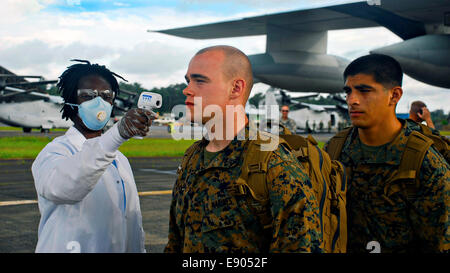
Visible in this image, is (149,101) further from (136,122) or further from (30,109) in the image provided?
(30,109)

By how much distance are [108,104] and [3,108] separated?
36.6 m

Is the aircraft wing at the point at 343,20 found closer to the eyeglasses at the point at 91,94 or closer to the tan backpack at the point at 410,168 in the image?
the tan backpack at the point at 410,168

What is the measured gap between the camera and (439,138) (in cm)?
290

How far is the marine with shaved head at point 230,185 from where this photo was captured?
1.83 metres

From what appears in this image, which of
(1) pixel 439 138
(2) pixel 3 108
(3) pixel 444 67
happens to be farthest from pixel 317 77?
(2) pixel 3 108

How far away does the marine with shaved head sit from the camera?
1.83 meters

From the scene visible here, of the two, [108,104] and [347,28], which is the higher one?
[347,28]

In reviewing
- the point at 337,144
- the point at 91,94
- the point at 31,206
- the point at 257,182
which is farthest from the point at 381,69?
the point at 31,206

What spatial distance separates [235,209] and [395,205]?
1.16 m

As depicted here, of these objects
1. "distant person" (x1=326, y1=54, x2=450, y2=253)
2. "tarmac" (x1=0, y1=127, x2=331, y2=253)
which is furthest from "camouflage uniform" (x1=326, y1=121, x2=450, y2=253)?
"tarmac" (x1=0, y1=127, x2=331, y2=253)

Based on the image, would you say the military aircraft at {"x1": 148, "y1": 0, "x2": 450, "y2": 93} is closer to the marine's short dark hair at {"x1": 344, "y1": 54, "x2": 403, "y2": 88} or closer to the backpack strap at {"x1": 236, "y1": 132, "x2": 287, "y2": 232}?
the marine's short dark hair at {"x1": 344, "y1": 54, "x2": 403, "y2": 88}

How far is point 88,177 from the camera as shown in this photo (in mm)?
2115
